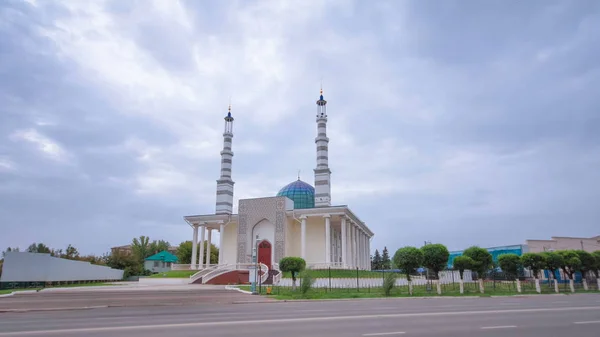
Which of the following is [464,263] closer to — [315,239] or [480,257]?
[480,257]

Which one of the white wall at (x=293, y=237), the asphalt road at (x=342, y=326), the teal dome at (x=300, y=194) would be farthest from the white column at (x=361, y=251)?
the asphalt road at (x=342, y=326)

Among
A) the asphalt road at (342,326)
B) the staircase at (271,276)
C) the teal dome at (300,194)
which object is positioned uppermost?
the teal dome at (300,194)

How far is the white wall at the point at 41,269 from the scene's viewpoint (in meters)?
31.1

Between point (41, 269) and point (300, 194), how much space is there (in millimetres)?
27318

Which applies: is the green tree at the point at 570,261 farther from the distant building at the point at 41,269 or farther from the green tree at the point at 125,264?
the green tree at the point at 125,264

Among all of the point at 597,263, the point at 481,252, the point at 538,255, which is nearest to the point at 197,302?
the point at 481,252

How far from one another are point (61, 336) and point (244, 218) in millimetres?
34888

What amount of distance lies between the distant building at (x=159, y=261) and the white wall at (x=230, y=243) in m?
13.7

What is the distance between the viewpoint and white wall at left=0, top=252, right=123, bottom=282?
31.1 metres

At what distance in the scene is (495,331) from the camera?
9.21 meters

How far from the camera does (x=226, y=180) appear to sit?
159 ft

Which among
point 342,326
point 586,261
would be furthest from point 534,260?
point 342,326

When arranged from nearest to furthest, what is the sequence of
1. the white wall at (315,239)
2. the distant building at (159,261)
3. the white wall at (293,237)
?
1. the white wall at (293,237)
2. the white wall at (315,239)
3. the distant building at (159,261)

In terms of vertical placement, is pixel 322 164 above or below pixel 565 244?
above
